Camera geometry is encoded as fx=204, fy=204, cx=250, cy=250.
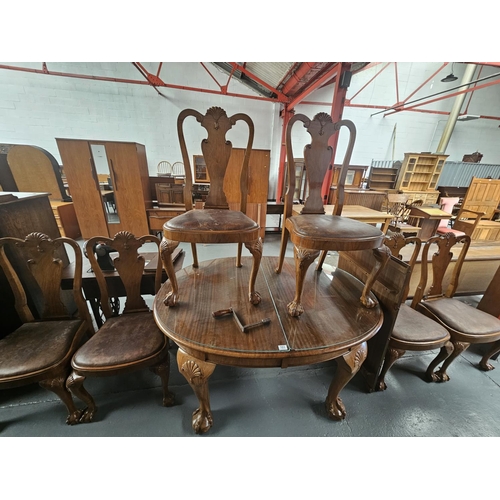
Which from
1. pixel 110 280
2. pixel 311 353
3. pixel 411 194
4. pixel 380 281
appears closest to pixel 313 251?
pixel 311 353

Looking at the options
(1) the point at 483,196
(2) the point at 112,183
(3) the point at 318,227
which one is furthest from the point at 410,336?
(1) the point at 483,196

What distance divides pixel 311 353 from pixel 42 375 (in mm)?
1335

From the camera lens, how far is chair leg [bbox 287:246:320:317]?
3.30ft

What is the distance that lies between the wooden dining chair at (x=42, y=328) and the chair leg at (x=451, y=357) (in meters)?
2.40

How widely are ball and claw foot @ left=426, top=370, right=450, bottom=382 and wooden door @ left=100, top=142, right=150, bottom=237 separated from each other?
4.13 metres

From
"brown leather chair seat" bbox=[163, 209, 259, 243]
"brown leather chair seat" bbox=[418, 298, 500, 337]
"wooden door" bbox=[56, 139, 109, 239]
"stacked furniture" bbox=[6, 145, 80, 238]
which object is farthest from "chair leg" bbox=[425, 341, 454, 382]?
"stacked furniture" bbox=[6, 145, 80, 238]

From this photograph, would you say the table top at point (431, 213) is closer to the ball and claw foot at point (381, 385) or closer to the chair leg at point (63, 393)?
the ball and claw foot at point (381, 385)

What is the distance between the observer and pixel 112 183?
3383 mm

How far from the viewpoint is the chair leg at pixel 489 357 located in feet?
5.05

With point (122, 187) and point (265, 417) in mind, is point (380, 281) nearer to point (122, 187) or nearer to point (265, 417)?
point (265, 417)

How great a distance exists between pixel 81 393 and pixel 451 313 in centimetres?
243

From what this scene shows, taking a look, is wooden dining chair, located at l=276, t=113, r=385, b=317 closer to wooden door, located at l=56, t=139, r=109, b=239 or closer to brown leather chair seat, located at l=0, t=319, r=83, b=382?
brown leather chair seat, located at l=0, t=319, r=83, b=382

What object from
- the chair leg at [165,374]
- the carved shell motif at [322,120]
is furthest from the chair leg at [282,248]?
the chair leg at [165,374]

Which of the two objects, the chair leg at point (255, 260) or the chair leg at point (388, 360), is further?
the chair leg at point (388, 360)
